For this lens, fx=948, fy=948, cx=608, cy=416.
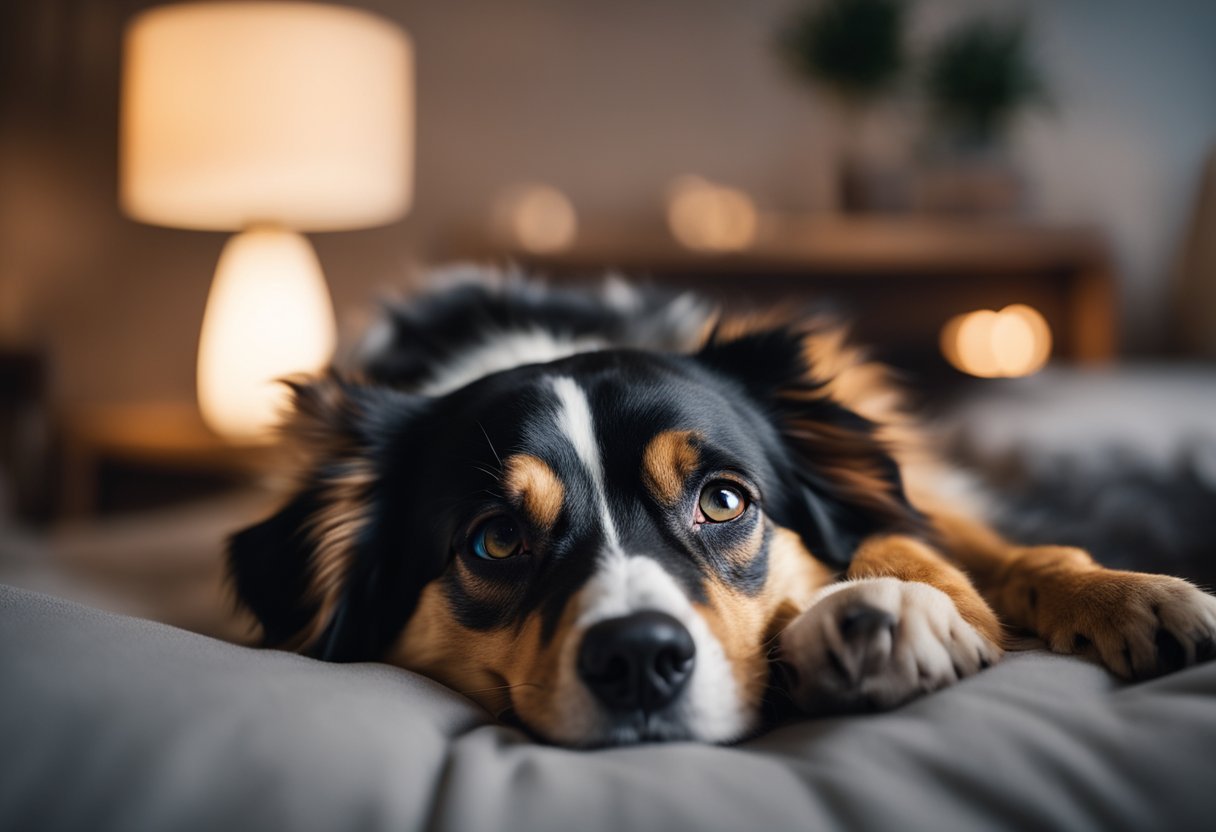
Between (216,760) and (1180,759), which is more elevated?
(1180,759)

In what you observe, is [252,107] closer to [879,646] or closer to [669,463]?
[669,463]

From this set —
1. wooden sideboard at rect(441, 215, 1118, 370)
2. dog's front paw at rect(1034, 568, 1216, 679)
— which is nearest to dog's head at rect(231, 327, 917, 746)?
dog's front paw at rect(1034, 568, 1216, 679)

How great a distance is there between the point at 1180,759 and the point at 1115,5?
187 inches

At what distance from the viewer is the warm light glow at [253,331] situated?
3277 millimetres

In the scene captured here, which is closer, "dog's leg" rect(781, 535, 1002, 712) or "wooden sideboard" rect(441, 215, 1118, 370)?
"dog's leg" rect(781, 535, 1002, 712)

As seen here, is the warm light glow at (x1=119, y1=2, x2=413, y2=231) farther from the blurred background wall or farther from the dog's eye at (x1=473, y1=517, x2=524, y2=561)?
the dog's eye at (x1=473, y1=517, x2=524, y2=561)

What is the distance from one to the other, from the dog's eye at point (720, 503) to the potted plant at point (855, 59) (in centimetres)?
301

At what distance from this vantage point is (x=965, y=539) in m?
1.52

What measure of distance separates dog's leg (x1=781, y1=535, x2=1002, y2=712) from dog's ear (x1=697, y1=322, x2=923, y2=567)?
382 mm

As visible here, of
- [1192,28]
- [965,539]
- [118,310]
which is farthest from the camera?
[118,310]

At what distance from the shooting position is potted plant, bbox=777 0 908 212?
3.84m

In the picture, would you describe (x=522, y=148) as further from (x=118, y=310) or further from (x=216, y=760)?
(x=216, y=760)

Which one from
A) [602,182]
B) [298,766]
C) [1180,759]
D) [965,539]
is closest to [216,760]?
[298,766]

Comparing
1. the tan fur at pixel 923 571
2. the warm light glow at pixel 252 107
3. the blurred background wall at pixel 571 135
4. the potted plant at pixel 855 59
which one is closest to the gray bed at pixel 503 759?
the tan fur at pixel 923 571
